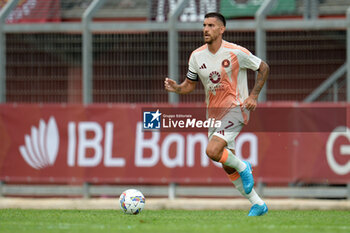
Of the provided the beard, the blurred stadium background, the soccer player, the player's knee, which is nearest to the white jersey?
the soccer player

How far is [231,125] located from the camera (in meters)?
9.04

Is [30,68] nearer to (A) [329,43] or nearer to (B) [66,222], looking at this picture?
(A) [329,43]

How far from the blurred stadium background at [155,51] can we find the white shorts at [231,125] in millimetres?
5859

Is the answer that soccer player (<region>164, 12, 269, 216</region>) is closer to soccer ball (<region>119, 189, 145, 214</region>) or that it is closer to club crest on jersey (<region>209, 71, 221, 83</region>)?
club crest on jersey (<region>209, 71, 221, 83</region>)

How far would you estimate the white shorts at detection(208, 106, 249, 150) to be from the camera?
897 centimetres

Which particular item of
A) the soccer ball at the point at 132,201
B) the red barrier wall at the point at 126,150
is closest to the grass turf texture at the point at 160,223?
the soccer ball at the point at 132,201

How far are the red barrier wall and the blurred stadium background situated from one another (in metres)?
Answer: 0.30

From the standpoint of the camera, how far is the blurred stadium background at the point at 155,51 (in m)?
15.0

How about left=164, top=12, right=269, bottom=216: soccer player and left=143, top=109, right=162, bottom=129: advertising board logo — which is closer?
left=164, top=12, right=269, bottom=216: soccer player

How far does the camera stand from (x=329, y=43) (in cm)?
1505

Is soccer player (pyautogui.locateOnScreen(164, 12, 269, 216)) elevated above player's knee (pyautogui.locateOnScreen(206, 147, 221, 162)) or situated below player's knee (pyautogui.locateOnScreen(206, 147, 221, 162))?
above

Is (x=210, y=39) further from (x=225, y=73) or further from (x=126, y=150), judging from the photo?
(x=126, y=150)

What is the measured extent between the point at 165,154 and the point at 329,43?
3.83 meters

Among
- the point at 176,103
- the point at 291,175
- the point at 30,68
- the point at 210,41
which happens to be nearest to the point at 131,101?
the point at 176,103
